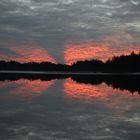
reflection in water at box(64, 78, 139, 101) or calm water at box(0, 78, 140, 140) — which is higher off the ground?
reflection in water at box(64, 78, 139, 101)

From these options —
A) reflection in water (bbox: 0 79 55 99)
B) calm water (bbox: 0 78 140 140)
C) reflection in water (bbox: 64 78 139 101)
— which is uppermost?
reflection in water (bbox: 0 79 55 99)

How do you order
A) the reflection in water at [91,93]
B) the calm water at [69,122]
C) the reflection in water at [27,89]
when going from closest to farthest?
1. the calm water at [69,122]
2. the reflection in water at [91,93]
3. the reflection in water at [27,89]

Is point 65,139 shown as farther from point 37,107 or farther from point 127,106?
point 127,106

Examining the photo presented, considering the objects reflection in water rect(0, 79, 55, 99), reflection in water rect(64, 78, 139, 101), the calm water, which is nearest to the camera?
the calm water

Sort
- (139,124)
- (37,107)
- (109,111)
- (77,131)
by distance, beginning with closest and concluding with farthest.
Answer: (77,131) → (139,124) → (109,111) → (37,107)

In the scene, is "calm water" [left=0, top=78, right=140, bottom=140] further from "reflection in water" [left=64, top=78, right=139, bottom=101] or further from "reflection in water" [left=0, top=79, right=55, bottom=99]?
"reflection in water" [left=0, top=79, right=55, bottom=99]

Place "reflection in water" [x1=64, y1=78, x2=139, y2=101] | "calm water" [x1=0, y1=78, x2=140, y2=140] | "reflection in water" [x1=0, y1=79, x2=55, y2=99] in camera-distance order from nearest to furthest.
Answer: "calm water" [x1=0, y1=78, x2=140, y2=140] → "reflection in water" [x1=64, y1=78, x2=139, y2=101] → "reflection in water" [x1=0, y1=79, x2=55, y2=99]

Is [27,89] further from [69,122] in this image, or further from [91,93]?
[69,122]

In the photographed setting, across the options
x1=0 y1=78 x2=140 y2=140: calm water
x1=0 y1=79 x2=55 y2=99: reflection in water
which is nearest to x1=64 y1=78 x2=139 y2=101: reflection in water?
x1=0 y1=79 x2=55 y2=99: reflection in water

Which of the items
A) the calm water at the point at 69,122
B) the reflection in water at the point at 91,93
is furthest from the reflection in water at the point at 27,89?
the calm water at the point at 69,122

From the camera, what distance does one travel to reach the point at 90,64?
18500cm

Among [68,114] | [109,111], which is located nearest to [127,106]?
[109,111]

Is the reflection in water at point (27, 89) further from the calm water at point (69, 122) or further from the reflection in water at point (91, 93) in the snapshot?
the calm water at point (69, 122)

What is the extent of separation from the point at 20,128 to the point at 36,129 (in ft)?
2.31
